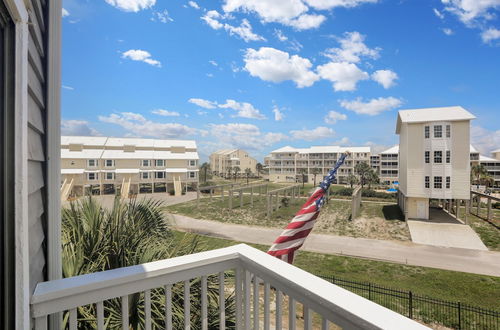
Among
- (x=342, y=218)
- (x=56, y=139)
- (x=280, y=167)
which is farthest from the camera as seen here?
(x=280, y=167)

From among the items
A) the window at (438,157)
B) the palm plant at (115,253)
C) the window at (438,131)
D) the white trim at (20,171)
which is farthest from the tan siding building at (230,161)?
the white trim at (20,171)

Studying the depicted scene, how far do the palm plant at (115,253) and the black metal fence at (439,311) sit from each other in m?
5.89

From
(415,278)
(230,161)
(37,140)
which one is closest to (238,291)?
(37,140)

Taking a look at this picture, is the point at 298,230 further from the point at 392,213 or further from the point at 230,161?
the point at 230,161

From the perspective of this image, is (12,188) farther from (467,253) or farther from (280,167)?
(280,167)

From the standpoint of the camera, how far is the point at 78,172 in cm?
2528

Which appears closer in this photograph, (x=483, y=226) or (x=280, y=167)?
(x=483, y=226)

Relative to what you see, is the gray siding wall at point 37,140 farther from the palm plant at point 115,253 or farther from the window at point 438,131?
the window at point 438,131

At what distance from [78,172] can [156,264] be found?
1134 inches

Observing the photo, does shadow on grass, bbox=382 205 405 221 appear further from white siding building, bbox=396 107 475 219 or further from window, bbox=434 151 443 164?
window, bbox=434 151 443 164

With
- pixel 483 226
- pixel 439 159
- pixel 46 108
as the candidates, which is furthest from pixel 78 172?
pixel 483 226

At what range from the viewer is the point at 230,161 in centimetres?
6309

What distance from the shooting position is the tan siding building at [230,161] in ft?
207

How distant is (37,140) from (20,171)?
49 centimetres
